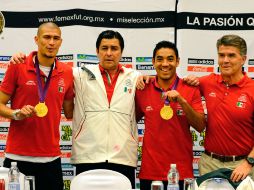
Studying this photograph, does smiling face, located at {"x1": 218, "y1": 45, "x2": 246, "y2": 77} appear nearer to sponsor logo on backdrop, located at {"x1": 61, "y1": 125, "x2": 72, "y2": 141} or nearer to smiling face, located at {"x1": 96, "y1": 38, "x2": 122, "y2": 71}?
smiling face, located at {"x1": 96, "y1": 38, "x2": 122, "y2": 71}

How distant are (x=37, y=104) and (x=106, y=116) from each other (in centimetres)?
55

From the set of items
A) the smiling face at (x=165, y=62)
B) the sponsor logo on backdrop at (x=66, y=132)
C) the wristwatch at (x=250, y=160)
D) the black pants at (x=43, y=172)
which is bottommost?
the black pants at (x=43, y=172)

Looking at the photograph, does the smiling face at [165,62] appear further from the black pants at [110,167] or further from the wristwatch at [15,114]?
the wristwatch at [15,114]

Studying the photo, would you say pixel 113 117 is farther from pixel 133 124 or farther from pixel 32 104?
pixel 32 104

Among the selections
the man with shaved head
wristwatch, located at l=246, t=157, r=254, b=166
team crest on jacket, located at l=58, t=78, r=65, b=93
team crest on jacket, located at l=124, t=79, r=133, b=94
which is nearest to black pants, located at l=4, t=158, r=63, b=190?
the man with shaved head

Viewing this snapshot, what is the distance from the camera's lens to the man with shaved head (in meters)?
3.85

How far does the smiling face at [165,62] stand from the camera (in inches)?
151

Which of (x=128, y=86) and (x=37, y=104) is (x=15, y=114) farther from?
(x=128, y=86)

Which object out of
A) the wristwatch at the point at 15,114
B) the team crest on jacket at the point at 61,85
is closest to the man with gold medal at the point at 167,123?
the team crest on jacket at the point at 61,85

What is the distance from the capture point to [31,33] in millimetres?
5316

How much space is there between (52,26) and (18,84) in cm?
55

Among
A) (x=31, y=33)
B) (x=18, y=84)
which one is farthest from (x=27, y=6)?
(x=18, y=84)

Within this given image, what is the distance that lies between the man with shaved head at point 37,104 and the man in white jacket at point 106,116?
184 mm

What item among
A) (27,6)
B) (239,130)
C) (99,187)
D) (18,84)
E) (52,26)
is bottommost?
(99,187)
